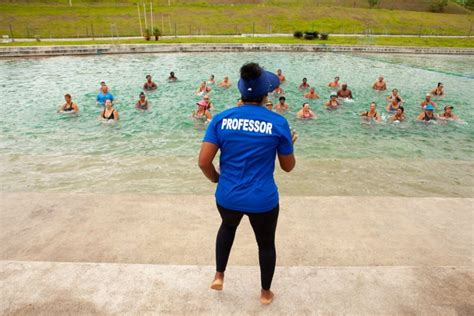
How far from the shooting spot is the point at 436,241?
423 cm

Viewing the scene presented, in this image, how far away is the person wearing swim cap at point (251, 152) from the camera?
239 centimetres

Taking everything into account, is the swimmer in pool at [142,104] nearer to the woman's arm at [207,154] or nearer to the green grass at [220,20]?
the woman's arm at [207,154]

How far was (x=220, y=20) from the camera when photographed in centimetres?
5088

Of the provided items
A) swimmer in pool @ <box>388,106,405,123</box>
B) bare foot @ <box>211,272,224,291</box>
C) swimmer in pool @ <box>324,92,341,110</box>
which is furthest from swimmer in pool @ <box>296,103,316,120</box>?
bare foot @ <box>211,272,224,291</box>

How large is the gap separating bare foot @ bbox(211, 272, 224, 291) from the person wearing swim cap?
47 cm

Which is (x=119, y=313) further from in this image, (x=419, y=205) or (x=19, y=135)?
(x=19, y=135)

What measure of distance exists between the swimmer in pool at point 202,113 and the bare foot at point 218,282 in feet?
31.7

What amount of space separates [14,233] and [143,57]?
82.5 ft

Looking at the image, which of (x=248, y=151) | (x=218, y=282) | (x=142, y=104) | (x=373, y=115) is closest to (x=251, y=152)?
(x=248, y=151)

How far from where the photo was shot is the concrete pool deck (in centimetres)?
280

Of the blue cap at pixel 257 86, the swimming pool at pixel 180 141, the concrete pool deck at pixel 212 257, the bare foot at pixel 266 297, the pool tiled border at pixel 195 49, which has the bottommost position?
the swimming pool at pixel 180 141

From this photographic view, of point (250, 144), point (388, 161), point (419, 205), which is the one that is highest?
point (250, 144)

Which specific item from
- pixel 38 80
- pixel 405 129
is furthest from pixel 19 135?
pixel 405 129

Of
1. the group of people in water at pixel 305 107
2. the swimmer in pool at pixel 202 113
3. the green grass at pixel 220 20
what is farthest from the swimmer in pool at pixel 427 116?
the green grass at pixel 220 20
